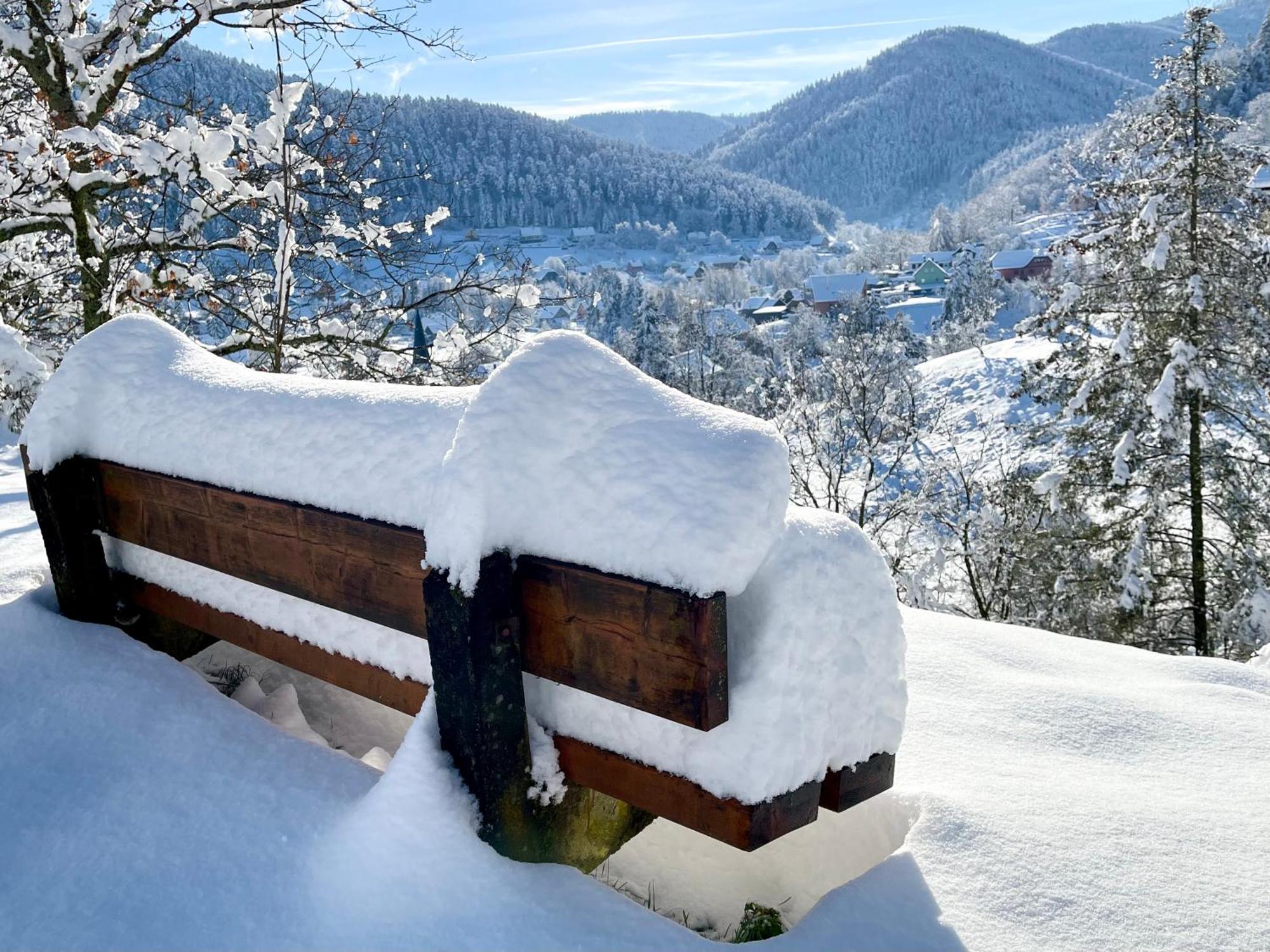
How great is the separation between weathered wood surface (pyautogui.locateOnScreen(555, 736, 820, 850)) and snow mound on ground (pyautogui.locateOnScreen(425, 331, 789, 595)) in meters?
0.42

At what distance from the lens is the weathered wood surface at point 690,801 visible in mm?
1535

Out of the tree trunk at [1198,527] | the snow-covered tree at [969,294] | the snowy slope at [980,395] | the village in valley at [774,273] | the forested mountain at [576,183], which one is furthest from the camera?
the forested mountain at [576,183]

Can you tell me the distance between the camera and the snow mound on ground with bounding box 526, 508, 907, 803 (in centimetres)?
153

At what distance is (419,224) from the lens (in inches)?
300

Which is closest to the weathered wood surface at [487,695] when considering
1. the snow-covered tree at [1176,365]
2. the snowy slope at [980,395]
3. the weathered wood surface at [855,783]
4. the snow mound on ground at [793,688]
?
the snow mound on ground at [793,688]

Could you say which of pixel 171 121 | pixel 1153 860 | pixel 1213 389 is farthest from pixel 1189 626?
pixel 171 121

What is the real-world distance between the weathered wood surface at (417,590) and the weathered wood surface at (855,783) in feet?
1.23

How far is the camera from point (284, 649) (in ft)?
7.45

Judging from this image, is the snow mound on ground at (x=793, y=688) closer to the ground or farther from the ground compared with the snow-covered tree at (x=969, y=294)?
farther from the ground

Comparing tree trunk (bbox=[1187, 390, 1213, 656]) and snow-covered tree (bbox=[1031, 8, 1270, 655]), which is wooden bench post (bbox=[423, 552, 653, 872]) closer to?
snow-covered tree (bbox=[1031, 8, 1270, 655])

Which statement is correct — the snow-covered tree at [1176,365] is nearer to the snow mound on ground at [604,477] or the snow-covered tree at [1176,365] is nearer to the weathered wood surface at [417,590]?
the snow mound on ground at [604,477]

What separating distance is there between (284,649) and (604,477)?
1.19m

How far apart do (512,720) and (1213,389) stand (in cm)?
1286

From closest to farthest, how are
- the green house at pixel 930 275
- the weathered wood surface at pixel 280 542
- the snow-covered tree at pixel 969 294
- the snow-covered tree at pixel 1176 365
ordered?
the weathered wood surface at pixel 280 542, the snow-covered tree at pixel 1176 365, the snow-covered tree at pixel 969 294, the green house at pixel 930 275
